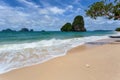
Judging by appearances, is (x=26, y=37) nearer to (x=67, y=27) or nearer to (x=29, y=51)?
(x=29, y=51)

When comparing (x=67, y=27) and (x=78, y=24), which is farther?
(x=67, y=27)

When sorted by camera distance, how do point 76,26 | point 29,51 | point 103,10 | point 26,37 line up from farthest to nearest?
point 76,26 → point 26,37 → point 103,10 → point 29,51

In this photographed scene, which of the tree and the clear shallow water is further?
the tree

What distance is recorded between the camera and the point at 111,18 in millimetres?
17391

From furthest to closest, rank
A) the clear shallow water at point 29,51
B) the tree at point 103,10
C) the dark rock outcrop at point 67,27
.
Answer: the dark rock outcrop at point 67,27
the tree at point 103,10
the clear shallow water at point 29,51

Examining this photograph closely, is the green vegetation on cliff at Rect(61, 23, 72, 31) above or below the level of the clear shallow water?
below

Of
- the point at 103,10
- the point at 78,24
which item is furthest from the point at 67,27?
the point at 103,10

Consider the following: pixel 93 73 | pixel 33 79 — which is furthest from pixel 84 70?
pixel 33 79

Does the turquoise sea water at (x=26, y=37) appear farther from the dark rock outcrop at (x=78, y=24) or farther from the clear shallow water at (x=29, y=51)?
the dark rock outcrop at (x=78, y=24)

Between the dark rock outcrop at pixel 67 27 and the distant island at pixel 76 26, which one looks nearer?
the distant island at pixel 76 26

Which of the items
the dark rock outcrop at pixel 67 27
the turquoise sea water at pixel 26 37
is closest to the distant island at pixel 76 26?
the dark rock outcrop at pixel 67 27

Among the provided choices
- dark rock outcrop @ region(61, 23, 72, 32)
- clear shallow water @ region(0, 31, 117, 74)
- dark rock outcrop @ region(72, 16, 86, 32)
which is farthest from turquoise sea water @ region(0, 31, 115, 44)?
dark rock outcrop @ region(61, 23, 72, 32)

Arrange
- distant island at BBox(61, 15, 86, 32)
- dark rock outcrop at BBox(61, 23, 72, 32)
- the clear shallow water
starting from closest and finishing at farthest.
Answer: the clear shallow water < distant island at BBox(61, 15, 86, 32) < dark rock outcrop at BBox(61, 23, 72, 32)

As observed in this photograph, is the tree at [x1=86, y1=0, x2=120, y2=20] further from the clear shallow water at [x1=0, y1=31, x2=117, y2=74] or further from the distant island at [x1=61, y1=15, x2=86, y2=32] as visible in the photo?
the distant island at [x1=61, y1=15, x2=86, y2=32]
